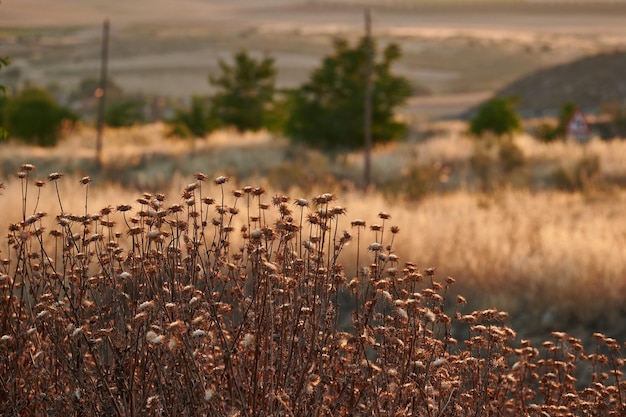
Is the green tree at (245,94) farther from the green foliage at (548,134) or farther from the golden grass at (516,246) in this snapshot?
the golden grass at (516,246)

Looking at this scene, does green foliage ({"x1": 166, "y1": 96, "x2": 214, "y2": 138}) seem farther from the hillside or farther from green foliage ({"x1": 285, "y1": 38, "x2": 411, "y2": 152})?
the hillside

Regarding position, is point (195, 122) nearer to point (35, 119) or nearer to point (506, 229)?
point (35, 119)

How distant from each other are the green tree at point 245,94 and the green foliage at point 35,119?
6247 mm

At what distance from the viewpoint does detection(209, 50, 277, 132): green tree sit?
132 ft

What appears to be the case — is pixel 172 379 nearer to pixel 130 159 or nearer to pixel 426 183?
pixel 426 183

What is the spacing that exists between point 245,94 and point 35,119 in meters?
8.32

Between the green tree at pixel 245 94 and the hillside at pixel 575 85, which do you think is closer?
the green tree at pixel 245 94

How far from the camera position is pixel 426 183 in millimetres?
19891

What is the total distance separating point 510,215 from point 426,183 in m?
6.57

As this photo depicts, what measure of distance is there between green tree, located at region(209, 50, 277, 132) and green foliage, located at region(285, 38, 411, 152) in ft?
30.5

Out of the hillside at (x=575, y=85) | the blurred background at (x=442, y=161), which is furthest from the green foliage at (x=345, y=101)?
the hillside at (x=575, y=85)

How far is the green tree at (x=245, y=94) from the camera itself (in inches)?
1586

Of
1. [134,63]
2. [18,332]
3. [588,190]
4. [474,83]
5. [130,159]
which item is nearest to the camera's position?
[18,332]

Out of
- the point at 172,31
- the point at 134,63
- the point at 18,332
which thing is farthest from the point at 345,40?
the point at 172,31
